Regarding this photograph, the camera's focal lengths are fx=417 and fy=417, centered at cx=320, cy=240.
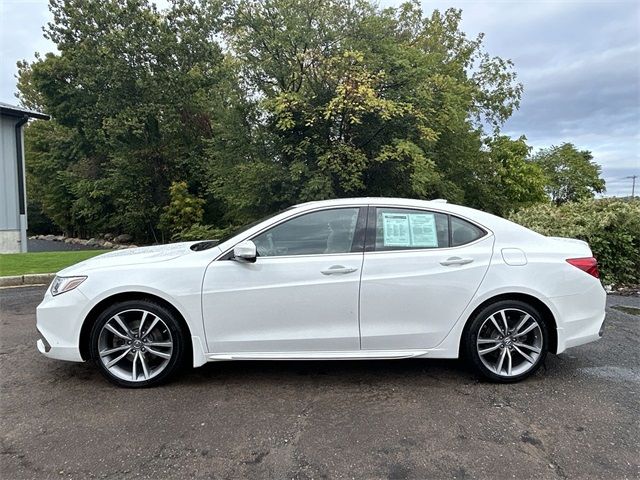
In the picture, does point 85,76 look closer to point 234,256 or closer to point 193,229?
point 193,229

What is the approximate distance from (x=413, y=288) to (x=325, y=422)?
1.19 m

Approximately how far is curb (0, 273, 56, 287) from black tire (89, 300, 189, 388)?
5.46m

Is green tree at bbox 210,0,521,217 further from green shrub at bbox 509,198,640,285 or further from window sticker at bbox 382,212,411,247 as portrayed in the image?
window sticker at bbox 382,212,411,247

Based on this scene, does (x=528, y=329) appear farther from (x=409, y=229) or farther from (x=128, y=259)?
(x=128, y=259)

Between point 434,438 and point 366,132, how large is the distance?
407 inches

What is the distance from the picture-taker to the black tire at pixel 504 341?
333cm

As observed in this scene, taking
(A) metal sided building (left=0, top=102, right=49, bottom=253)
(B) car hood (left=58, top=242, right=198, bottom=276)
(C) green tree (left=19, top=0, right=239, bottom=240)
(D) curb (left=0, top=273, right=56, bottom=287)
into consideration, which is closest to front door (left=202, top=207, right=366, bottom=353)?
(B) car hood (left=58, top=242, right=198, bottom=276)

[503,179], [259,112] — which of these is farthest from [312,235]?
[503,179]

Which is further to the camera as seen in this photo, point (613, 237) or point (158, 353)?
point (613, 237)

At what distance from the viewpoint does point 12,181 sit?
14602 millimetres

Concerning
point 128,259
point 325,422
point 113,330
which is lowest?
point 325,422

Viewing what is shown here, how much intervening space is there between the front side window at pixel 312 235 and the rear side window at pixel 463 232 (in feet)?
2.67

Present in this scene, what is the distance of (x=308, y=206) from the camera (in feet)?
11.6

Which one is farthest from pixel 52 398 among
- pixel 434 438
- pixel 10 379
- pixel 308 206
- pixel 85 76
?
pixel 85 76
